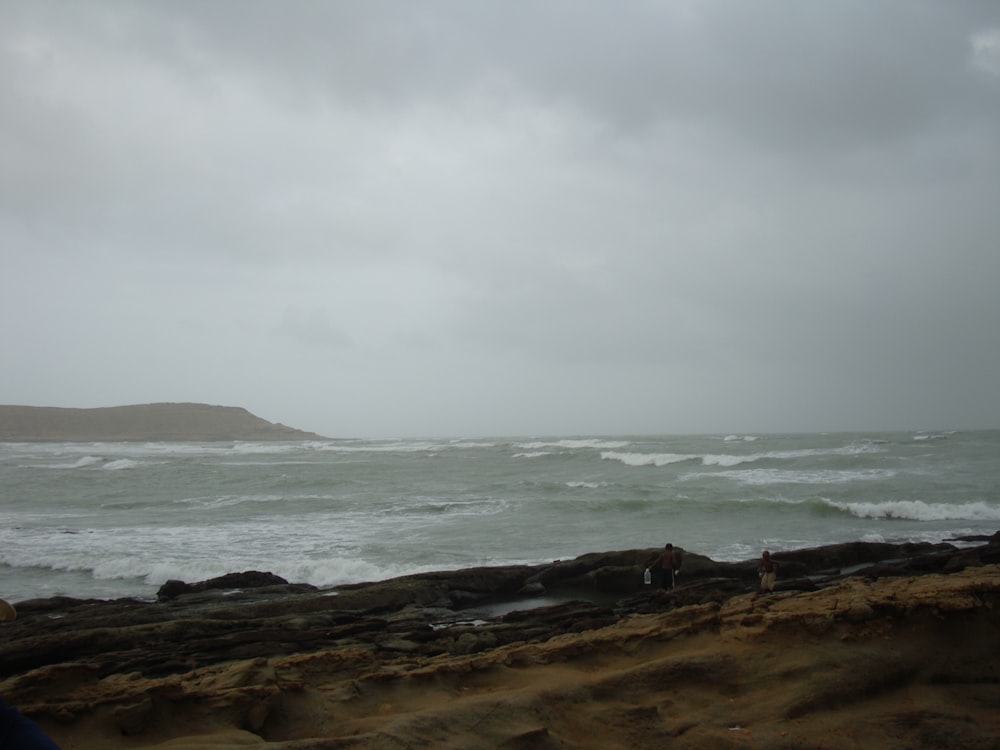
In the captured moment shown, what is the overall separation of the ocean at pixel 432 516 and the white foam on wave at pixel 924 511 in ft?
0.22

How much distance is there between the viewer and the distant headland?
103 meters

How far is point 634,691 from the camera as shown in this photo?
15.1ft

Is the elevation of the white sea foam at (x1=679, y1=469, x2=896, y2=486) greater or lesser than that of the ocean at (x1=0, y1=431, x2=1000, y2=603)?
greater

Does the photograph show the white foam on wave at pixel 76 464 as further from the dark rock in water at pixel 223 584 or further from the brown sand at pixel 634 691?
the brown sand at pixel 634 691

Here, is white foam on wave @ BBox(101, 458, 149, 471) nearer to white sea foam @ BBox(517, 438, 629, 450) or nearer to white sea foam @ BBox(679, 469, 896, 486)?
white sea foam @ BBox(517, 438, 629, 450)

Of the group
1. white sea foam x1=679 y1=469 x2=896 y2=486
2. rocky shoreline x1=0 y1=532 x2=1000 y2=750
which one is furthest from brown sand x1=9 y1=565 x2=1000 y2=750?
white sea foam x1=679 y1=469 x2=896 y2=486

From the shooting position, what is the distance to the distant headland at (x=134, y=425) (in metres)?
103

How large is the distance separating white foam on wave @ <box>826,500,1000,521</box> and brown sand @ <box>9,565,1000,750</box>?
18.3 metres

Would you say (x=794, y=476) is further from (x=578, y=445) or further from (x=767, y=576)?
(x=578, y=445)

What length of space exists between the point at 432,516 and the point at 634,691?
17655 mm

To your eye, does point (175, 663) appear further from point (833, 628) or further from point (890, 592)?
point (890, 592)

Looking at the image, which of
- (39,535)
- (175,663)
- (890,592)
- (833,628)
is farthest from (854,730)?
(39,535)

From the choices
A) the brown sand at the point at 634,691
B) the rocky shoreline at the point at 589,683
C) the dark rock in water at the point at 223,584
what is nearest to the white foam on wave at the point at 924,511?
the rocky shoreline at the point at 589,683

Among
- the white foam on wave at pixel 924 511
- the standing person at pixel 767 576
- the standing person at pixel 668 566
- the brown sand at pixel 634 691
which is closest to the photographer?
the brown sand at pixel 634 691
